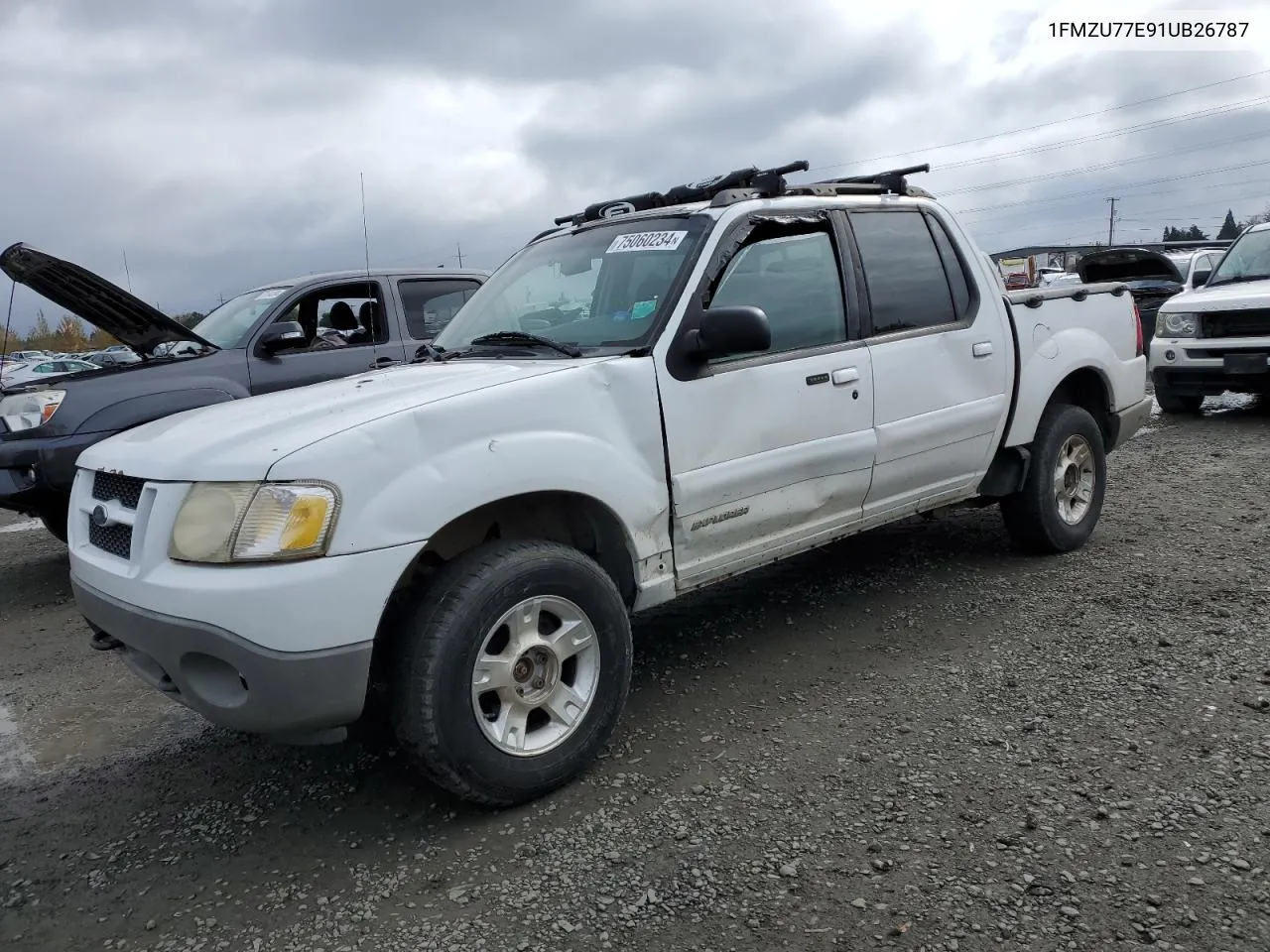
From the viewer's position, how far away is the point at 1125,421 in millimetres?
5590

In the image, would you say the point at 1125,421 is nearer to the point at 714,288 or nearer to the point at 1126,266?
the point at 714,288

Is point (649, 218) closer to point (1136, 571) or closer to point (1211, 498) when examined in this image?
point (1136, 571)

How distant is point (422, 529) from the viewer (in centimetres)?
285

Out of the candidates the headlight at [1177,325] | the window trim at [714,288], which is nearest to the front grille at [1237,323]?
the headlight at [1177,325]

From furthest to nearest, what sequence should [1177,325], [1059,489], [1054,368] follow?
[1177,325] → [1059,489] → [1054,368]

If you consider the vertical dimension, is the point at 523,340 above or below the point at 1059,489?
above

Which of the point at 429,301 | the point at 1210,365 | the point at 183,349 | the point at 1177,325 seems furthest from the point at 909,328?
the point at 1177,325

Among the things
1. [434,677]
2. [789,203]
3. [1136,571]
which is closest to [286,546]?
[434,677]

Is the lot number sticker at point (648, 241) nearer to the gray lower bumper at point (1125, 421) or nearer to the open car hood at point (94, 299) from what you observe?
the gray lower bumper at point (1125, 421)

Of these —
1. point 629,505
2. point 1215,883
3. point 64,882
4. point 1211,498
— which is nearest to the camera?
point 1215,883

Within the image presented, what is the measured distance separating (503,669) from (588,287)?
169cm

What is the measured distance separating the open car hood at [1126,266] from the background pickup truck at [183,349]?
7227mm

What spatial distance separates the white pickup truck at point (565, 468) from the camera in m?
2.73

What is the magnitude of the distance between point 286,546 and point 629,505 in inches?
44.8
